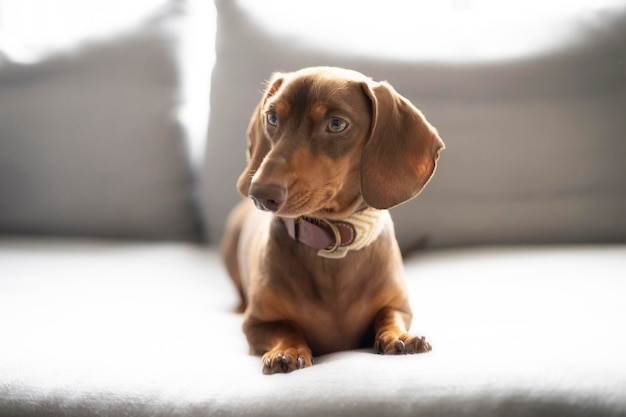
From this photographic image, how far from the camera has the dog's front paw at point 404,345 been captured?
3.97 ft

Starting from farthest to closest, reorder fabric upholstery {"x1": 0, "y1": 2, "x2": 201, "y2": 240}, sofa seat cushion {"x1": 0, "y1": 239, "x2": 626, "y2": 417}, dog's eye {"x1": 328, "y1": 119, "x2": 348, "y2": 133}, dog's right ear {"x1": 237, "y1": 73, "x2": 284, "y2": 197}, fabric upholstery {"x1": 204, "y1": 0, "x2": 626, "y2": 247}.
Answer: fabric upholstery {"x1": 0, "y1": 2, "x2": 201, "y2": 240}, fabric upholstery {"x1": 204, "y1": 0, "x2": 626, "y2": 247}, dog's right ear {"x1": 237, "y1": 73, "x2": 284, "y2": 197}, dog's eye {"x1": 328, "y1": 119, "x2": 348, "y2": 133}, sofa seat cushion {"x1": 0, "y1": 239, "x2": 626, "y2": 417}

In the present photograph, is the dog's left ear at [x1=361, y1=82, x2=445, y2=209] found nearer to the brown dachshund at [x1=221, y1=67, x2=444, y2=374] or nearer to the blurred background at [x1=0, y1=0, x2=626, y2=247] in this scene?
the brown dachshund at [x1=221, y1=67, x2=444, y2=374]

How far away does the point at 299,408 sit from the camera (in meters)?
1.04

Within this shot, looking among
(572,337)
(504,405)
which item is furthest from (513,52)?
(504,405)

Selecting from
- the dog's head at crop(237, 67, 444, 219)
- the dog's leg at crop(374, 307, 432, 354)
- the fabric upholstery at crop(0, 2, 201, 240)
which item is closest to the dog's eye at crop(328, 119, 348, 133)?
the dog's head at crop(237, 67, 444, 219)

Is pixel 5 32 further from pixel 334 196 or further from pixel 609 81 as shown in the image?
pixel 609 81

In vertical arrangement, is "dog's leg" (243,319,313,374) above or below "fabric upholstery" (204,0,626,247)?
below

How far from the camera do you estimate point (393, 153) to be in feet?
4.25

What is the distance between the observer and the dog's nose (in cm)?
114

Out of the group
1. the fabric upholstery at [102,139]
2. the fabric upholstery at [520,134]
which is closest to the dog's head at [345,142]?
the fabric upholstery at [520,134]

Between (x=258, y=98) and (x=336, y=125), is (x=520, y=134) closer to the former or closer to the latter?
(x=258, y=98)

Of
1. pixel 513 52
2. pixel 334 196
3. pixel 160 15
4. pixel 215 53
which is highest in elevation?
pixel 160 15

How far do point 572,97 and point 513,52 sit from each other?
0.64 ft

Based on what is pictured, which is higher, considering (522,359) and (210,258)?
(210,258)
